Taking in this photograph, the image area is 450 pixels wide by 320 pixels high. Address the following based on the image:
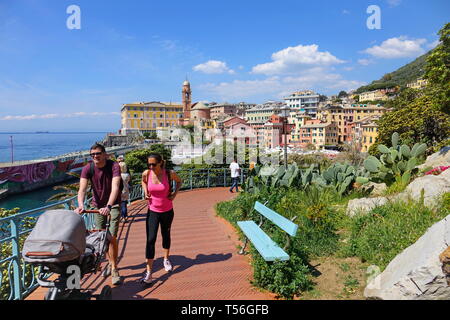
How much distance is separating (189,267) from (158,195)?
50.5 inches

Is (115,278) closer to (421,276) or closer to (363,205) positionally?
(421,276)

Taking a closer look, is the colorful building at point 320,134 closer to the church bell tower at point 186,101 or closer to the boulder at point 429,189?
the church bell tower at point 186,101

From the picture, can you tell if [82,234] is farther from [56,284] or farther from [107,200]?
[107,200]

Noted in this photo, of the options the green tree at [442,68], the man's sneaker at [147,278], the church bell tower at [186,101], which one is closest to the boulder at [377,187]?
the green tree at [442,68]

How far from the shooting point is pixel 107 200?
3.81 metres

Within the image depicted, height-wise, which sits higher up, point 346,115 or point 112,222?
point 346,115

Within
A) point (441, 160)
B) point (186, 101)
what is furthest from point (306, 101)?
point (441, 160)

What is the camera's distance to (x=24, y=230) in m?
3.93

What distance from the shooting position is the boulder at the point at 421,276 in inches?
103

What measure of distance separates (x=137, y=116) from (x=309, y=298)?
133970 mm

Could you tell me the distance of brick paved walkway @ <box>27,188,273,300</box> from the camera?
3.57 metres

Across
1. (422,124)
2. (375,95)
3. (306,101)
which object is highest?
(375,95)

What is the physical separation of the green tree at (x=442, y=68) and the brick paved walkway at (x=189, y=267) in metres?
8.85

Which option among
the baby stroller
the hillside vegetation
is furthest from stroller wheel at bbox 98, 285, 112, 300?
the hillside vegetation
